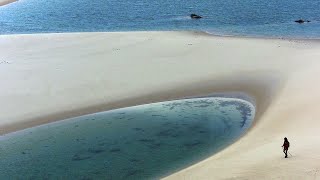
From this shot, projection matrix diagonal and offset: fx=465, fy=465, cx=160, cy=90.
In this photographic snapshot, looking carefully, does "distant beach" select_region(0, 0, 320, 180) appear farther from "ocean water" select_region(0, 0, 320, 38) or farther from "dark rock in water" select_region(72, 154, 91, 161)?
"ocean water" select_region(0, 0, 320, 38)

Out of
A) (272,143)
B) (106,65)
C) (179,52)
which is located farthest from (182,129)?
(179,52)

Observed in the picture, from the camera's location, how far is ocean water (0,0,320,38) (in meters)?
54.4

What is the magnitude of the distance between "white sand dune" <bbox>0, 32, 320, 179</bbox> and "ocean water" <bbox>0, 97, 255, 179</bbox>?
0.94 meters

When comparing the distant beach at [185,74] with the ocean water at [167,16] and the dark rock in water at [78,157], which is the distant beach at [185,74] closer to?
the dark rock in water at [78,157]

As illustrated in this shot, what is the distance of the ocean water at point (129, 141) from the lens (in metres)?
20.4

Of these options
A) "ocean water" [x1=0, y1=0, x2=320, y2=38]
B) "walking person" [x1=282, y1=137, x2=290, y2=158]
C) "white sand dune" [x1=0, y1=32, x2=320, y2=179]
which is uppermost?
"ocean water" [x1=0, y1=0, x2=320, y2=38]

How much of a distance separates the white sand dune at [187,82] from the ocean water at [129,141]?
37.1 inches

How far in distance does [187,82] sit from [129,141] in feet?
31.6

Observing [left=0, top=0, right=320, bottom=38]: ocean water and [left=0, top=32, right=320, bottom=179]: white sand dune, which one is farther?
[left=0, top=0, right=320, bottom=38]: ocean water

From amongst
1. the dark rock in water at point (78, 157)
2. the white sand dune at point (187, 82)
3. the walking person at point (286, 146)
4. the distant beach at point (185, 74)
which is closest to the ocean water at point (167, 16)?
the distant beach at point (185, 74)

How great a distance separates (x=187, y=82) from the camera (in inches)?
1261

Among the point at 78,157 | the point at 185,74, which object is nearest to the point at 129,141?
the point at 78,157

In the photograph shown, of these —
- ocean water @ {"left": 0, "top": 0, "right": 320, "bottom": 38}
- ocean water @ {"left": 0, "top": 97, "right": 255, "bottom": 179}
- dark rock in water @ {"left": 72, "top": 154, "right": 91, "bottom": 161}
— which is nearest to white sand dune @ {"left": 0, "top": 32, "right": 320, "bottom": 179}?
ocean water @ {"left": 0, "top": 97, "right": 255, "bottom": 179}

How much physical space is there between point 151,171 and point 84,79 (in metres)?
14.3
